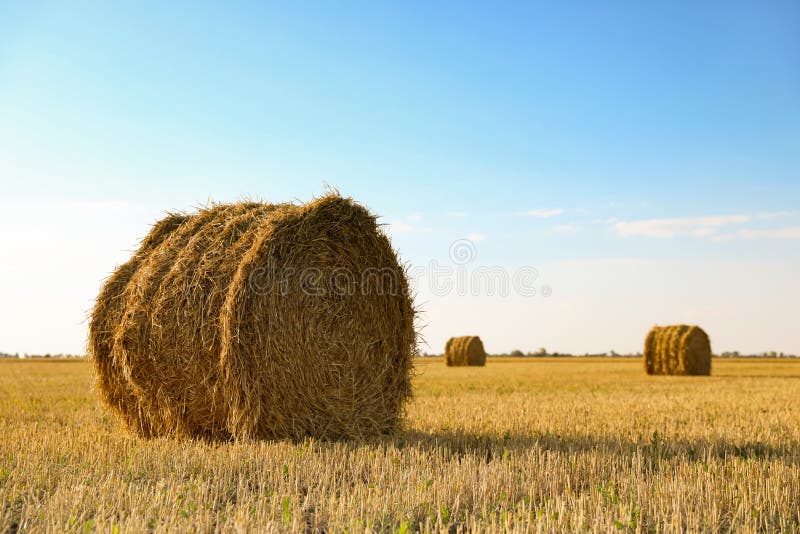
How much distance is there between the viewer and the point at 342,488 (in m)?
4.98

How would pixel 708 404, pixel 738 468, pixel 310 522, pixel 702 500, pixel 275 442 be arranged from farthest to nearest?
pixel 708 404, pixel 275 442, pixel 738 468, pixel 702 500, pixel 310 522

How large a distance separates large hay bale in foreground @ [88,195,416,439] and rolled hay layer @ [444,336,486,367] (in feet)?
82.0

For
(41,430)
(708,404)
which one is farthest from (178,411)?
(708,404)

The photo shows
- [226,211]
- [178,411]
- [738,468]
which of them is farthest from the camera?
[226,211]

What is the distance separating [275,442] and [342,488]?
235 centimetres

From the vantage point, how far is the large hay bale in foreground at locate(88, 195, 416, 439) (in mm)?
7211

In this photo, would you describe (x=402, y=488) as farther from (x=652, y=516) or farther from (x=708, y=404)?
(x=708, y=404)

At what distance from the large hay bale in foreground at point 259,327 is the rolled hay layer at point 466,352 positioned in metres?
25.0

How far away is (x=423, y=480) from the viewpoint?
5.23 m

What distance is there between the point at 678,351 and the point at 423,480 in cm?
2185

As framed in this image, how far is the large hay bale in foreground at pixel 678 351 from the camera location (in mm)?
24625

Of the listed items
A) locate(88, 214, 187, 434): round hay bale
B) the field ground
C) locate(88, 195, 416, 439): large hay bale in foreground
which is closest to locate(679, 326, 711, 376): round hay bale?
the field ground

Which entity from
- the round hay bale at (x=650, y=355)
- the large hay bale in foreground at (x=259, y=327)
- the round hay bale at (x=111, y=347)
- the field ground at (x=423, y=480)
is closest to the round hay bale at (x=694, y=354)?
the round hay bale at (x=650, y=355)

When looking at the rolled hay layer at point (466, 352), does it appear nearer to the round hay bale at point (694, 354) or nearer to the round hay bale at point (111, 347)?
the round hay bale at point (694, 354)
